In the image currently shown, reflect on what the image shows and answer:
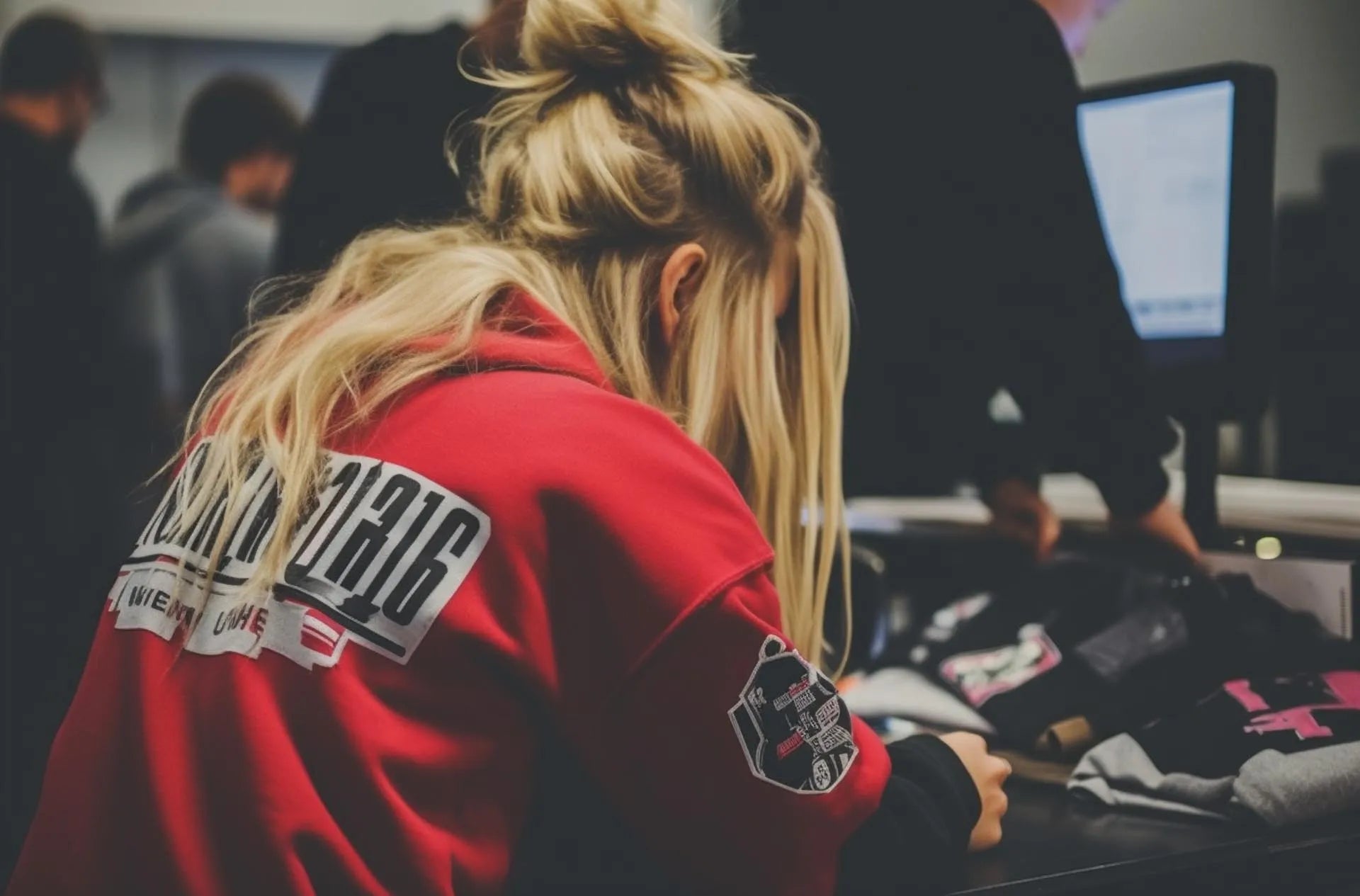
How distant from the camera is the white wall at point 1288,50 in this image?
3.04 m

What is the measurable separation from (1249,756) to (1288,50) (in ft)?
9.62

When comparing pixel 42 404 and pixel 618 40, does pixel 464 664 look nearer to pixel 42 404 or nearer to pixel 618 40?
pixel 618 40

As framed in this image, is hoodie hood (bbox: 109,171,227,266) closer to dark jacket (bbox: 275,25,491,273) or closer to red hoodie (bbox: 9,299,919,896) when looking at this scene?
dark jacket (bbox: 275,25,491,273)

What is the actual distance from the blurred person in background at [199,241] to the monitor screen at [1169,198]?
1663 mm

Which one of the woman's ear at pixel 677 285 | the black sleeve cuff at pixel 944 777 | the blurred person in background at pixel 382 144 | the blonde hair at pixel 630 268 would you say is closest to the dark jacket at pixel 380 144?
the blurred person in background at pixel 382 144

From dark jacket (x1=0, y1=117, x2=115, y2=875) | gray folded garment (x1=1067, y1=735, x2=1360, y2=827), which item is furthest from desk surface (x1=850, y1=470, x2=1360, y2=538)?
dark jacket (x1=0, y1=117, x2=115, y2=875)

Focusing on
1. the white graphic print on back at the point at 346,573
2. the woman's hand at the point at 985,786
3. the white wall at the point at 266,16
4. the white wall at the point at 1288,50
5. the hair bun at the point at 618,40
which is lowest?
the white wall at the point at 1288,50

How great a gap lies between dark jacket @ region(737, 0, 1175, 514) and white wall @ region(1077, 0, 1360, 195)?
1851 mm

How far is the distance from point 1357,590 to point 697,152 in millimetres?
601

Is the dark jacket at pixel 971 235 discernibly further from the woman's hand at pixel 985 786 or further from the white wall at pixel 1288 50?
the white wall at pixel 1288 50

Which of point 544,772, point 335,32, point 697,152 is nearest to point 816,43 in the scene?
point 697,152

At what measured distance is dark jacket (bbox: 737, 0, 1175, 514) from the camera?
1213 millimetres

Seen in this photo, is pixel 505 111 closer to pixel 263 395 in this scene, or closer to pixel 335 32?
pixel 263 395

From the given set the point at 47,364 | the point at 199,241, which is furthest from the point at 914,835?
the point at 199,241
